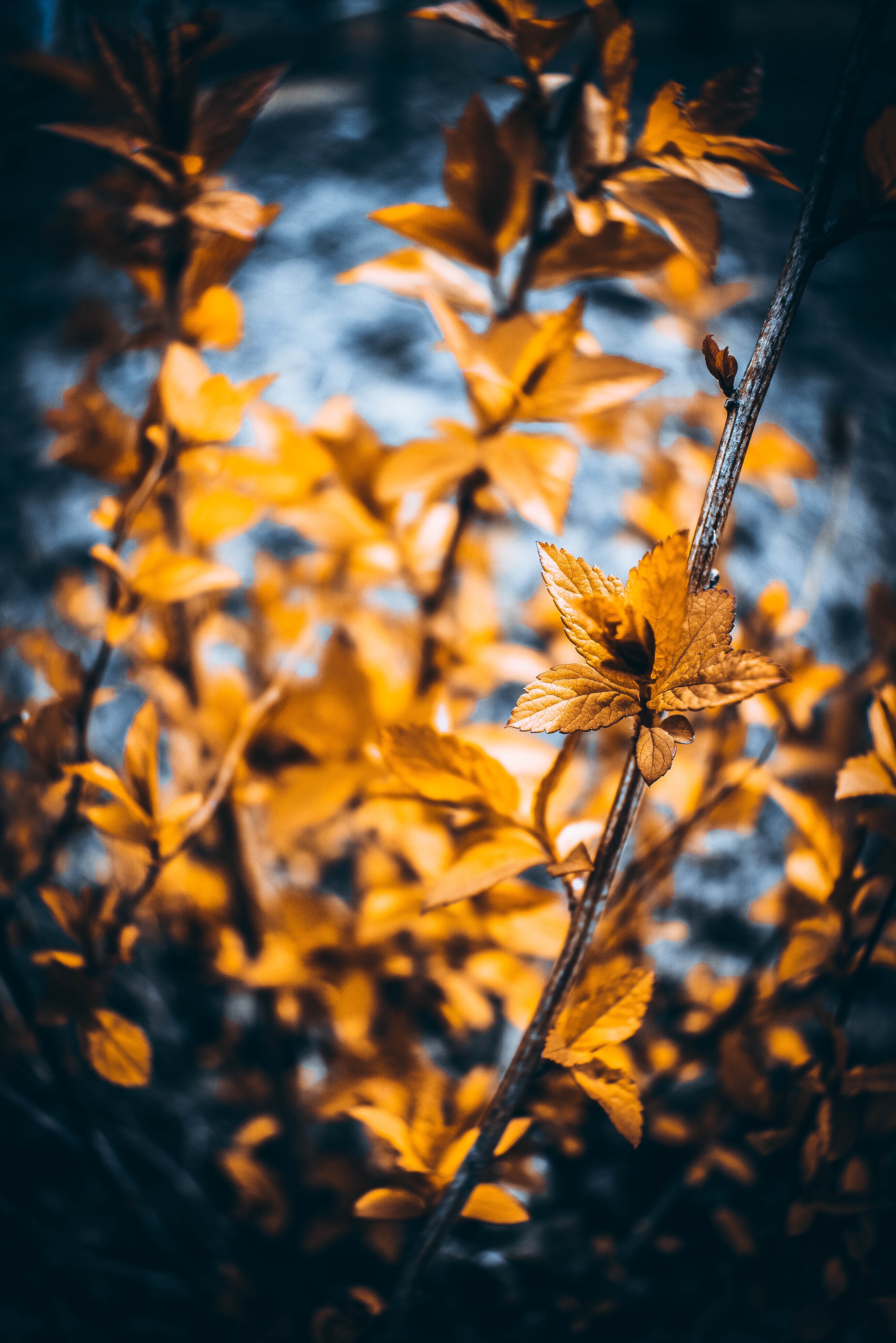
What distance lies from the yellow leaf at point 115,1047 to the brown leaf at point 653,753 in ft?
0.97

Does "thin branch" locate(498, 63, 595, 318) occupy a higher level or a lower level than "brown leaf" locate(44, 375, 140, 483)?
higher

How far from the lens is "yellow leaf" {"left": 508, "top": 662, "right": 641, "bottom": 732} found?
0.76 feet

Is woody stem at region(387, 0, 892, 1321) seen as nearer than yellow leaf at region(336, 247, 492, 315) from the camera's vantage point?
Yes

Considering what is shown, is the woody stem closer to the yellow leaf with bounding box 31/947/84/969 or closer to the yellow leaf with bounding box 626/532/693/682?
the yellow leaf with bounding box 626/532/693/682

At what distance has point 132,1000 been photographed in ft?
2.39

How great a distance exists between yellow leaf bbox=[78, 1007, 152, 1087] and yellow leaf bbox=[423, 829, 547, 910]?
18 centimetres

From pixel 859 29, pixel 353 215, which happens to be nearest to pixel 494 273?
pixel 859 29

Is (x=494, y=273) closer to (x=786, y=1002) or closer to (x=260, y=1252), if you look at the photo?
(x=786, y=1002)

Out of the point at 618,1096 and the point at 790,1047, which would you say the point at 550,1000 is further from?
the point at 790,1047

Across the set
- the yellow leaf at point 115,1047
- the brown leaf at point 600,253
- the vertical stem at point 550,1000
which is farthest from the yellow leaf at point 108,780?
the brown leaf at point 600,253

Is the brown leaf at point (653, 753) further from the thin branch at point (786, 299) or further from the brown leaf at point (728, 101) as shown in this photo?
the brown leaf at point (728, 101)

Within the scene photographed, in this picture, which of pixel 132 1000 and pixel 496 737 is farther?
pixel 132 1000

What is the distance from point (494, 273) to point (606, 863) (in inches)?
12.1

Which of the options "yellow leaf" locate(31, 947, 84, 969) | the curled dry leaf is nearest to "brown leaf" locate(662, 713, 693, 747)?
the curled dry leaf
